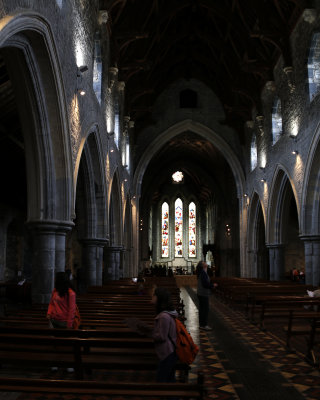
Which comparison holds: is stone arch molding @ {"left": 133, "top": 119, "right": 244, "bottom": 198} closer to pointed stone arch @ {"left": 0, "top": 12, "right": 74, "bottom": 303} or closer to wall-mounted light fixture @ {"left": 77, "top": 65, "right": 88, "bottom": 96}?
wall-mounted light fixture @ {"left": 77, "top": 65, "right": 88, "bottom": 96}

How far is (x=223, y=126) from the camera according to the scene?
28656 mm

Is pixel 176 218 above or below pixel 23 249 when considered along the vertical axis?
above

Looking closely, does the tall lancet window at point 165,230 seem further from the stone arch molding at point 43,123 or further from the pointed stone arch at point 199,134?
the stone arch molding at point 43,123

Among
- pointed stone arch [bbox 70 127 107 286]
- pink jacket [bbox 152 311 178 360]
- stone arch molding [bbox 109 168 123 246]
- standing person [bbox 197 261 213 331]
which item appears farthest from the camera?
stone arch molding [bbox 109 168 123 246]

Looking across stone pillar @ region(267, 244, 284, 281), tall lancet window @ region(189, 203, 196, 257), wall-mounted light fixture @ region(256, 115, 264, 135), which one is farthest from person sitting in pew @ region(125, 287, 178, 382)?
tall lancet window @ region(189, 203, 196, 257)

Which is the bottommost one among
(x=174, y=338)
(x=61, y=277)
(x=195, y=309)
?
(x=195, y=309)

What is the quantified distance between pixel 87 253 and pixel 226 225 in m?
20.8

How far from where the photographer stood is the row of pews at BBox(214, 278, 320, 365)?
6902mm

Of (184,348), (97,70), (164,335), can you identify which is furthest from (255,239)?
(164,335)

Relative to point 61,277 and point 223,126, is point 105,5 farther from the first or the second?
point 223,126

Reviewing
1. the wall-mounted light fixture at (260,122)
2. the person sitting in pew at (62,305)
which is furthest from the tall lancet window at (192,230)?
the person sitting in pew at (62,305)

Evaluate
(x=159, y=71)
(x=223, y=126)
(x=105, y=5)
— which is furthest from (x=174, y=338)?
(x=223, y=126)

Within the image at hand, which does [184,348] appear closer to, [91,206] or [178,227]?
[91,206]

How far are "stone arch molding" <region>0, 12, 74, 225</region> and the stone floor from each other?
168 inches
